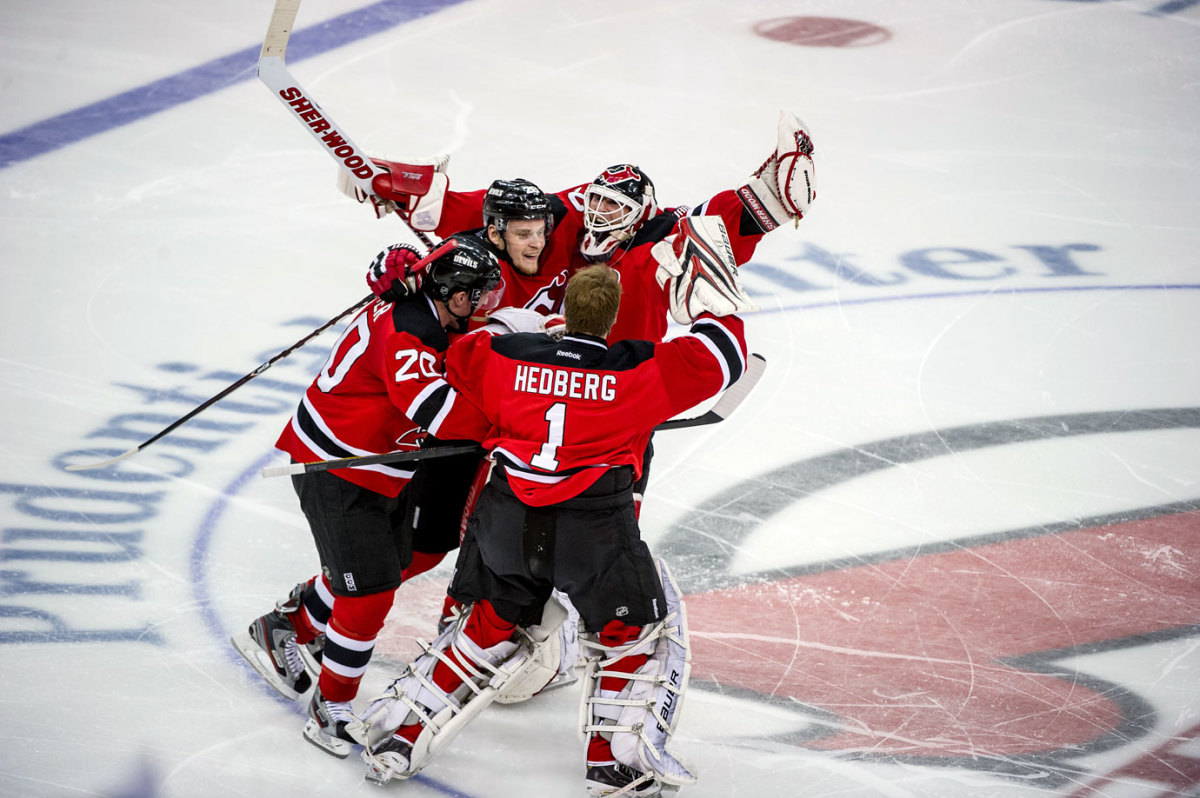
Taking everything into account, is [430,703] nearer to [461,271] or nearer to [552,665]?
[552,665]

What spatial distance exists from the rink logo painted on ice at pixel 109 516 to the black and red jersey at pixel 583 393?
4.28 ft

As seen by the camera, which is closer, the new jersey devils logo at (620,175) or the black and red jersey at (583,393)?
the black and red jersey at (583,393)

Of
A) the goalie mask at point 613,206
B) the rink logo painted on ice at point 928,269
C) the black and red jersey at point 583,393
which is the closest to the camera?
the black and red jersey at point 583,393

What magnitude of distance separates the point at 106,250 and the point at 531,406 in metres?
3.17

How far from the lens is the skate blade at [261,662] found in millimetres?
3237

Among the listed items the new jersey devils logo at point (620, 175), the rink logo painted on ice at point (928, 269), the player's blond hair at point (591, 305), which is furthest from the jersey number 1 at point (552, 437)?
the rink logo painted on ice at point (928, 269)

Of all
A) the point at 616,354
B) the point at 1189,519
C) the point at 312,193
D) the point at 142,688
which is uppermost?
the point at 616,354

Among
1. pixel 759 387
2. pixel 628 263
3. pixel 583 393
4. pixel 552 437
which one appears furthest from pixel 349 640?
pixel 759 387

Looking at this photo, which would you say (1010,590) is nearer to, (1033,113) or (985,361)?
(985,361)

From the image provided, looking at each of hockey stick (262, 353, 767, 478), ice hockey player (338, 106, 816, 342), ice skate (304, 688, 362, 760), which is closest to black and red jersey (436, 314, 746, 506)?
hockey stick (262, 353, 767, 478)

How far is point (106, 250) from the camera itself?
520 centimetres

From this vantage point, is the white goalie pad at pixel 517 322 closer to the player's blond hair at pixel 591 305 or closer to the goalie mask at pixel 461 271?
the goalie mask at pixel 461 271

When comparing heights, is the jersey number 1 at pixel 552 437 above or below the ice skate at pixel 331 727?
above

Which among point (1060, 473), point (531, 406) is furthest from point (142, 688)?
point (1060, 473)
